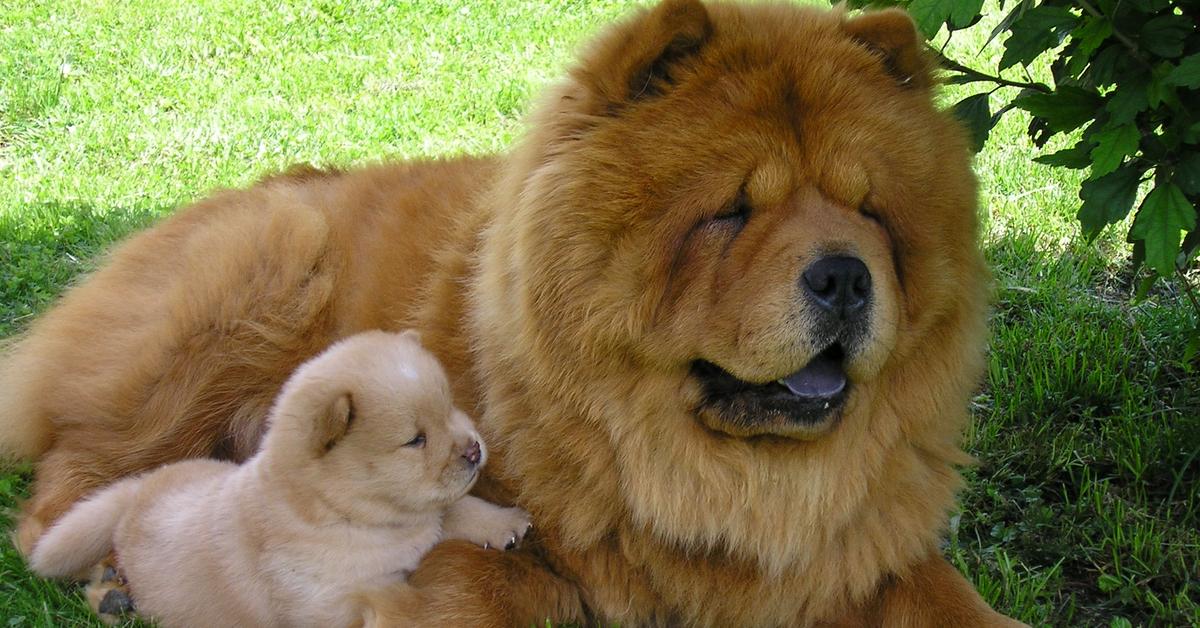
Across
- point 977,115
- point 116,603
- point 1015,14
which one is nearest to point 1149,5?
point 1015,14

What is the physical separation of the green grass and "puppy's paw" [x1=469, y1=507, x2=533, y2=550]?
3.38ft

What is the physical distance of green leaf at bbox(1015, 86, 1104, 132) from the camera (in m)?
2.77

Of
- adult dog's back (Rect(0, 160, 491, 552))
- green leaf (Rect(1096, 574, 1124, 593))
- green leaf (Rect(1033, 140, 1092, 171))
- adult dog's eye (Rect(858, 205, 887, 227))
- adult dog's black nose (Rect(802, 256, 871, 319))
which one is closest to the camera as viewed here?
adult dog's black nose (Rect(802, 256, 871, 319))

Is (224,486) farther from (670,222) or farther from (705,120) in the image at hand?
(705,120)

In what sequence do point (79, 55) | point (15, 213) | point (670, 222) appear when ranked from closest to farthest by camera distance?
point (670, 222)
point (15, 213)
point (79, 55)

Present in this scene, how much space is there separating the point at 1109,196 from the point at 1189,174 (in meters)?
0.20

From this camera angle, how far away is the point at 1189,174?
9.09 ft

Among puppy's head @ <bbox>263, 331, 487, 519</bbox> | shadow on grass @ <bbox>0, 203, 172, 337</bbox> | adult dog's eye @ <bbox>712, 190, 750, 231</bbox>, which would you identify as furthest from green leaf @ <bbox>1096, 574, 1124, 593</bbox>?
shadow on grass @ <bbox>0, 203, 172, 337</bbox>

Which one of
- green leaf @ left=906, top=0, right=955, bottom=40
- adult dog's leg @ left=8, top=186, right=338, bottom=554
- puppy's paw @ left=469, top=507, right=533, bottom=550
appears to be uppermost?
Result: green leaf @ left=906, top=0, right=955, bottom=40

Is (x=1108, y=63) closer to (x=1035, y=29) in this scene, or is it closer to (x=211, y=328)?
(x=1035, y=29)

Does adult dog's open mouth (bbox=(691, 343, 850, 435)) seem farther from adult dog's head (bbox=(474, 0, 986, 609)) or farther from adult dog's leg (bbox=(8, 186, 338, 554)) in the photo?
adult dog's leg (bbox=(8, 186, 338, 554))

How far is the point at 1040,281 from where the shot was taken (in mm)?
4496

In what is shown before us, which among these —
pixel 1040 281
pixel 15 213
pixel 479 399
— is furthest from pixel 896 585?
pixel 15 213

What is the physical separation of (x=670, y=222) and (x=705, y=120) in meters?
0.23
